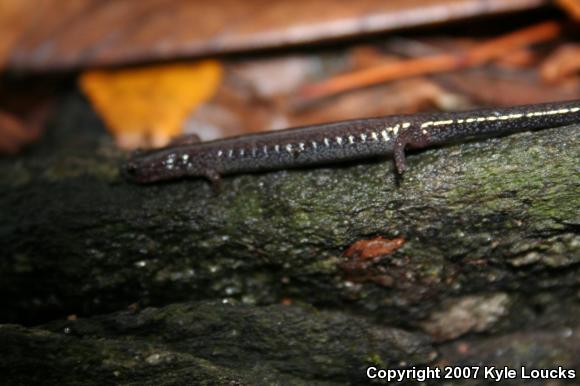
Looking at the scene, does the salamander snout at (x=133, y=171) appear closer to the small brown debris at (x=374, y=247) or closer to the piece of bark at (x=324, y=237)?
the piece of bark at (x=324, y=237)

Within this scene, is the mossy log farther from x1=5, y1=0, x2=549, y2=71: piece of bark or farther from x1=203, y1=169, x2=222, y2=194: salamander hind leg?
x1=5, y1=0, x2=549, y2=71: piece of bark

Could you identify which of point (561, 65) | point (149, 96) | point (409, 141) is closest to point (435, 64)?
point (561, 65)

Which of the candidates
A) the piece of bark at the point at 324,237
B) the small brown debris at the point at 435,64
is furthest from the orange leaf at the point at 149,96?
the piece of bark at the point at 324,237

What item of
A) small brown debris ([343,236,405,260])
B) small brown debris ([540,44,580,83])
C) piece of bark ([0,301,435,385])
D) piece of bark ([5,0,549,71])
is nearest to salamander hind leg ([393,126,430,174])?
small brown debris ([343,236,405,260])

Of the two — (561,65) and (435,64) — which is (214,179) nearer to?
(435,64)

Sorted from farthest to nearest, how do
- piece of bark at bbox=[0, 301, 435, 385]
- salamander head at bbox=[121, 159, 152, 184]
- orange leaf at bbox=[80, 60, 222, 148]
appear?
orange leaf at bbox=[80, 60, 222, 148] → salamander head at bbox=[121, 159, 152, 184] → piece of bark at bbox=[0, 301, 435, 385]

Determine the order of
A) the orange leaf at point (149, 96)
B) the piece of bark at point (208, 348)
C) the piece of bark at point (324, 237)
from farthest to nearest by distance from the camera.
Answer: the orange leaf at point (149, 96) → the piece of bark at point (324, 237) → the piece of bark at point (208, 348)

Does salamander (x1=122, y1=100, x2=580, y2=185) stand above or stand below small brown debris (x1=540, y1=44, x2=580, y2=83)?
below
